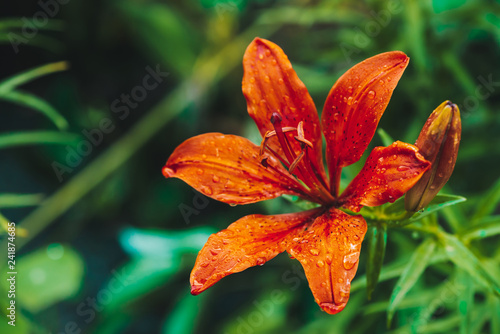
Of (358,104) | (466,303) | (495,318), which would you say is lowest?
(495,318)

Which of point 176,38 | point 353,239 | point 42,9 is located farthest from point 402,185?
point 42,9

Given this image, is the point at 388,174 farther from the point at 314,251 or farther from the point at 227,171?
the point at 227,171

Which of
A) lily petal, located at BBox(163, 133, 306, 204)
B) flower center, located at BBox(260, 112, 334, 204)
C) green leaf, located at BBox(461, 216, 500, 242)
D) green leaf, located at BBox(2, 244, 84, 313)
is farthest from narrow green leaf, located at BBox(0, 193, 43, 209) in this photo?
green leaf, located at BBox(461, 216, 500, 242)

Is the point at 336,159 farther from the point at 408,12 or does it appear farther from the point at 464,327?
the point at 408,12

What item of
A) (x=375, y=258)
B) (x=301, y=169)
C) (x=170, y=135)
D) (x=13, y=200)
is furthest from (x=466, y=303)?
(x=170, y=135)

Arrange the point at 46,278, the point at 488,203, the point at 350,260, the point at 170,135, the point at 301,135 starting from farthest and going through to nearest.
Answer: the point at 170,135 < the point at 46,278 < the point at 488,203 < the point at 301,135 < the point at 350,260

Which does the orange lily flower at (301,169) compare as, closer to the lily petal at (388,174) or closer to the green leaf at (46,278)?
the lily petal at (388,174)

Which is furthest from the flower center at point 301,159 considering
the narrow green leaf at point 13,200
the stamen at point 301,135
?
the narrow green leaf at point 13,200

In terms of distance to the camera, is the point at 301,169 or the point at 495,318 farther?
the point at 495,318
